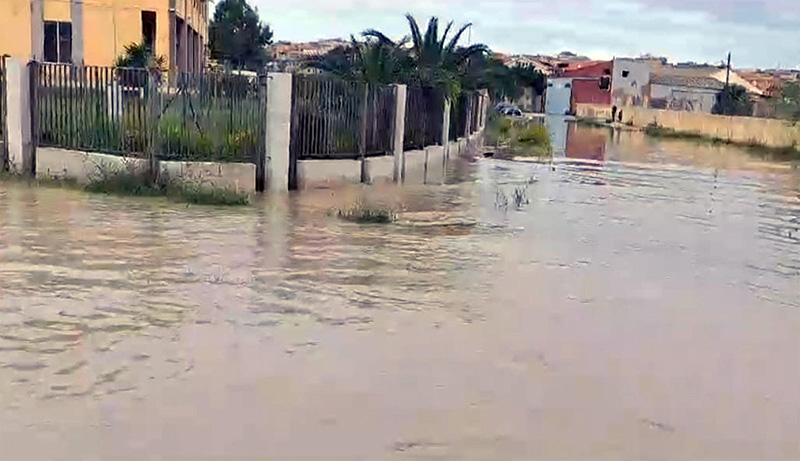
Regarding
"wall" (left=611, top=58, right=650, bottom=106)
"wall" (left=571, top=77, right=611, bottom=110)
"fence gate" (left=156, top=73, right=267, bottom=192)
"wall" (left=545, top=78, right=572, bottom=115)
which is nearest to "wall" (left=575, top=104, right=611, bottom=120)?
"wall" (left=611, top=58, right=650, bottom=106)

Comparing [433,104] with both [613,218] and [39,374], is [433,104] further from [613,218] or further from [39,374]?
[39,374]

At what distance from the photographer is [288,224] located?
1214cm

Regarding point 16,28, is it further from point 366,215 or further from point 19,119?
point 366,215

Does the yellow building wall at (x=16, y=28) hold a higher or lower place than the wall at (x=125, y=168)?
higher

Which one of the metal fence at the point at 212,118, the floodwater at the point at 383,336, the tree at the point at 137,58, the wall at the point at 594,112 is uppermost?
the tree at the point at 137,58

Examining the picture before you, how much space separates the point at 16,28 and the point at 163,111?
1283cm

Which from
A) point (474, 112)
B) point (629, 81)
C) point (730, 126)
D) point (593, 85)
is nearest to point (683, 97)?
point (629, 81)

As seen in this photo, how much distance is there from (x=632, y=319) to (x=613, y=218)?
6.85 metres

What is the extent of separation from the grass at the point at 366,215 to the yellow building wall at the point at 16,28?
15778 millimetres

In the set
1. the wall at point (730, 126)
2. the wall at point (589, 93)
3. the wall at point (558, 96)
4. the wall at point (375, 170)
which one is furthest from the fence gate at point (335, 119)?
the wall at point (558, 96)

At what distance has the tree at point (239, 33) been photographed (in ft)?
207

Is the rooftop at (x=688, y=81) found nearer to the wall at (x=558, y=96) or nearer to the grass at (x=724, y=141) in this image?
the wall at (x=558, y=96)

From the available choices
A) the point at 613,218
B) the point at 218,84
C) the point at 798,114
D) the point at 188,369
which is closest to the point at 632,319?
the point at 188,369

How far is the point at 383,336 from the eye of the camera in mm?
7105
